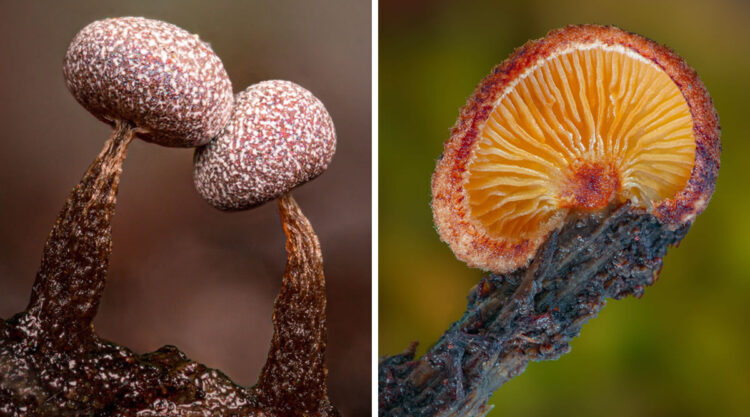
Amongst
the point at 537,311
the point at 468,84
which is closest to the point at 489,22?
the point at 468,84

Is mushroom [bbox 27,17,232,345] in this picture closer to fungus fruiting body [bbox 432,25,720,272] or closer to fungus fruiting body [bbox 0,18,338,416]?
fungus fruiting body [bbox 0,18,338,416]

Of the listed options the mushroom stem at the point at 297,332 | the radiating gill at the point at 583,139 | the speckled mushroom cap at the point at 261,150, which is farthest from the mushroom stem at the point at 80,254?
the radiating gill at the point at 583,139

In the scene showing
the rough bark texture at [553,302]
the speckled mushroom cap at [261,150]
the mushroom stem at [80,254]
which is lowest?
the rough bark texture at [553,302]

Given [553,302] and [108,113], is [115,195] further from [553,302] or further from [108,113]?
[553,302]

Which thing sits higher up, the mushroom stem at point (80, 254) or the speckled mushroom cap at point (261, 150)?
the speckled mushroom cap at point (261, 150)

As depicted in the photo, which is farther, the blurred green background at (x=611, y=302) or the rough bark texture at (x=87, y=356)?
the blurred green background at (x=611, y=302)

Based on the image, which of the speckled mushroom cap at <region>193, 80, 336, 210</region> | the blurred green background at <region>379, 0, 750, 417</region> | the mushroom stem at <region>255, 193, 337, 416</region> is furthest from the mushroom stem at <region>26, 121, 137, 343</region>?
the blurred green background at <region>379, 0, 750, 417</region>

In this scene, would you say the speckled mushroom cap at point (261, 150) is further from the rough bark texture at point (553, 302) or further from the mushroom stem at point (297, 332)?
the rough bark texture at point (553, 302)
